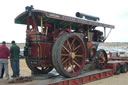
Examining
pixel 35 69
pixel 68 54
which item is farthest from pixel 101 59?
pixel 35 69

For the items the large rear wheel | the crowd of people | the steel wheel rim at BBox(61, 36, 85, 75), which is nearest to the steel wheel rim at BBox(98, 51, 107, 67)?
the steel wheel rim at BBox(61, 36, 85, 75)

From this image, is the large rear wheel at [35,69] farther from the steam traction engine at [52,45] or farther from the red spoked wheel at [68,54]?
the red spoked wheel at [68,54]

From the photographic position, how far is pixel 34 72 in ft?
25.9

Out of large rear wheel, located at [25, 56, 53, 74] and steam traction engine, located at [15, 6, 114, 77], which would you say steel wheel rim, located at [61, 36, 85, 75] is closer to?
steam traction engine, located at [15, 6, 114, 77]

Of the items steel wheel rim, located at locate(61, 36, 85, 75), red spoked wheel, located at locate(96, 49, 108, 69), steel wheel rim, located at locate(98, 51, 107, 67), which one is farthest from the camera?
steel wheel rim, located at locate(98, 51, 107, 67)

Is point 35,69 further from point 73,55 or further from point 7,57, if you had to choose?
point 73,55

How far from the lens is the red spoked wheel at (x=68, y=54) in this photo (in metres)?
6.31

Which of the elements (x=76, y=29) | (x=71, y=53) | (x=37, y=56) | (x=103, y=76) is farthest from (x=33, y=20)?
(x=103, y=76)

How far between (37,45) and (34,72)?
1748 millimetres

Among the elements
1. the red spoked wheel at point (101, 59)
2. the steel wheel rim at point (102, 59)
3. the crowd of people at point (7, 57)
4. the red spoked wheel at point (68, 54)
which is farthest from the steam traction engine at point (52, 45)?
the steel wheel rim at point (102, 59)

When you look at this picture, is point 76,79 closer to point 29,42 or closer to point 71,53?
point 71,53

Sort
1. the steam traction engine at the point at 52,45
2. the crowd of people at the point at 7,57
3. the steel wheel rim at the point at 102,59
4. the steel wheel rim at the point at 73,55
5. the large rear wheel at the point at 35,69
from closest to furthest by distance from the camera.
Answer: the steam traction engine at the point at 52,45
the crowd of people at the point at 7,57
the steel wheel rim at the point at 73,55
the large rear wheel at the point at 35,69
the steel wheel rim at the point at 102,59

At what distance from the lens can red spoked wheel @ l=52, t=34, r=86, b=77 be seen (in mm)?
6312

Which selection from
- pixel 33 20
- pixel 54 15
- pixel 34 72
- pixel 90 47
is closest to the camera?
pixel 54 15
